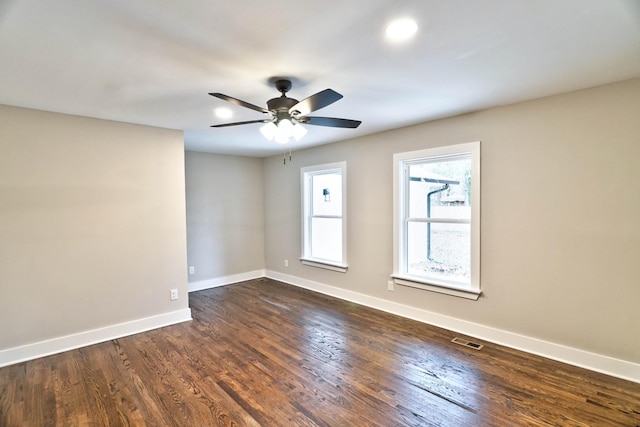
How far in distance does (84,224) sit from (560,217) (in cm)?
472

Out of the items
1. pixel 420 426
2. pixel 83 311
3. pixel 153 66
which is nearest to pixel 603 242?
pixel 420 426

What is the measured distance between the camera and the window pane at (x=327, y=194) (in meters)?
5.04

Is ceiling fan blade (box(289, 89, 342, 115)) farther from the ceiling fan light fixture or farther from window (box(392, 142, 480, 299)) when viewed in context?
window (box(392, 142, 480, 299))

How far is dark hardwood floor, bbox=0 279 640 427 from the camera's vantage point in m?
2.14

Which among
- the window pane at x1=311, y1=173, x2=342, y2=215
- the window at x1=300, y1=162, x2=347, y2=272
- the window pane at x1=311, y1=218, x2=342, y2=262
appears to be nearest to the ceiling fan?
the window at x1=300, y1=162, x2=347, y2=272

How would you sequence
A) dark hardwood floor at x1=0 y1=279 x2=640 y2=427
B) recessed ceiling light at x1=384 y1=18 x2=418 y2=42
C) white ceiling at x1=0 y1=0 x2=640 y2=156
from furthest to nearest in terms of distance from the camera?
1. dark hardwood floor at x1=0 y1=279 x2=640 y2=427
2. recessed ceiling light at x1=384 y1=18 x2=418 y2=42
3. white ceiling at x1=0 y1=0 x2=640 y2=156

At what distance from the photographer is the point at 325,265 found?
16.6ft

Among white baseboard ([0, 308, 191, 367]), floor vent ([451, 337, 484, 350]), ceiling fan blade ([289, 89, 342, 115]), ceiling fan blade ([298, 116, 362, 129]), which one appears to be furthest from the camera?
floor vent ([451, 337, 484, 350])

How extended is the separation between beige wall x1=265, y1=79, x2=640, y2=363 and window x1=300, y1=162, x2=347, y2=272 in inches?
54.5

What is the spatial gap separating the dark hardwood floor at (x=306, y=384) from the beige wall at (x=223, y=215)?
1998mm

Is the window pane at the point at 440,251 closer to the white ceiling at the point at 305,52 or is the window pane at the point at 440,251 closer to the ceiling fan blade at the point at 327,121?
the white ceiling at the point at 305,52

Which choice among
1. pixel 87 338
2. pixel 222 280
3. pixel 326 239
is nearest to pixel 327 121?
pixel 326 239

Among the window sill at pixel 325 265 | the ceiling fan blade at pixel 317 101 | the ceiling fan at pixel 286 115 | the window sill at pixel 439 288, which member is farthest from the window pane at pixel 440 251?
the ceiling fan blade at pixel 317 101

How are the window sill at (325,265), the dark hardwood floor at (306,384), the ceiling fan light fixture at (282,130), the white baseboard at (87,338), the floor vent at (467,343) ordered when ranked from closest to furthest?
1. the dark hardwood floor at (306,384)
2. the ceiling fan light fixture at (282,130)
3. the white baseboard at (87,338)
4. the floor vent at (467,343)
5. the window sill at (325,265)
